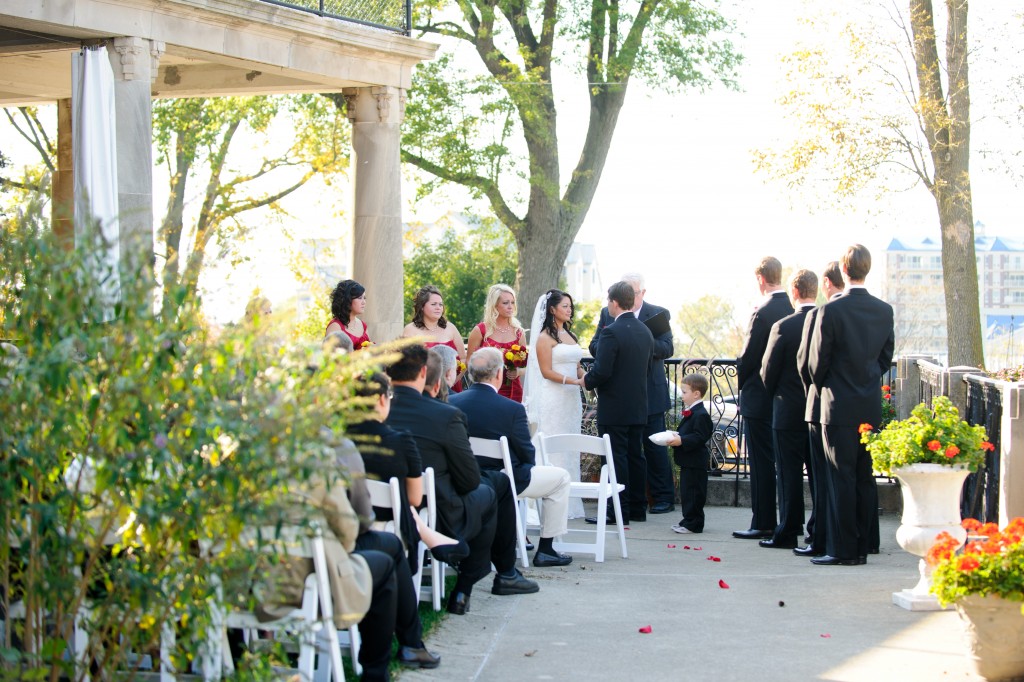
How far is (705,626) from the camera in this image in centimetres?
736

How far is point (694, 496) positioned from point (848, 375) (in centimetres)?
230

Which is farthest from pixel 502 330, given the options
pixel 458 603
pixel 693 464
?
pixel 458 603

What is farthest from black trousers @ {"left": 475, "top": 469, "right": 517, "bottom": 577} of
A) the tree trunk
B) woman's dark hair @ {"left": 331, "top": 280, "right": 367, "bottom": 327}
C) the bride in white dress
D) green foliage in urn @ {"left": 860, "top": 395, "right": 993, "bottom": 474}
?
the tree trunk

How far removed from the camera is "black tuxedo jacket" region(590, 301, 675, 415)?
11.7 metres

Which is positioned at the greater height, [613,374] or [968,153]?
[968,153]

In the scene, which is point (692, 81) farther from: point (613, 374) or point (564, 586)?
point (564, 586)

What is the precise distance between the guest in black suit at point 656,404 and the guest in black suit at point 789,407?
1698mm

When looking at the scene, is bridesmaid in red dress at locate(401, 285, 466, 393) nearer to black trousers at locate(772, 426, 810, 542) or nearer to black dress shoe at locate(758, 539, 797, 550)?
black trousers at locate(772, 426, 810, 542)

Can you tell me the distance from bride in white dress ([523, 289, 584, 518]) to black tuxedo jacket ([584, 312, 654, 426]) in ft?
0.88

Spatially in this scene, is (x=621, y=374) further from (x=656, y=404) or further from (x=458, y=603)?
(x=458, y=603)

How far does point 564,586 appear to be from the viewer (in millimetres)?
8586

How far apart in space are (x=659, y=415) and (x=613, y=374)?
0.97 metres

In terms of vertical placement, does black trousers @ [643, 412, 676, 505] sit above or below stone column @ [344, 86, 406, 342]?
below

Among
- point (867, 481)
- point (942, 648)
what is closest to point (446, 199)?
point (867, 481)
